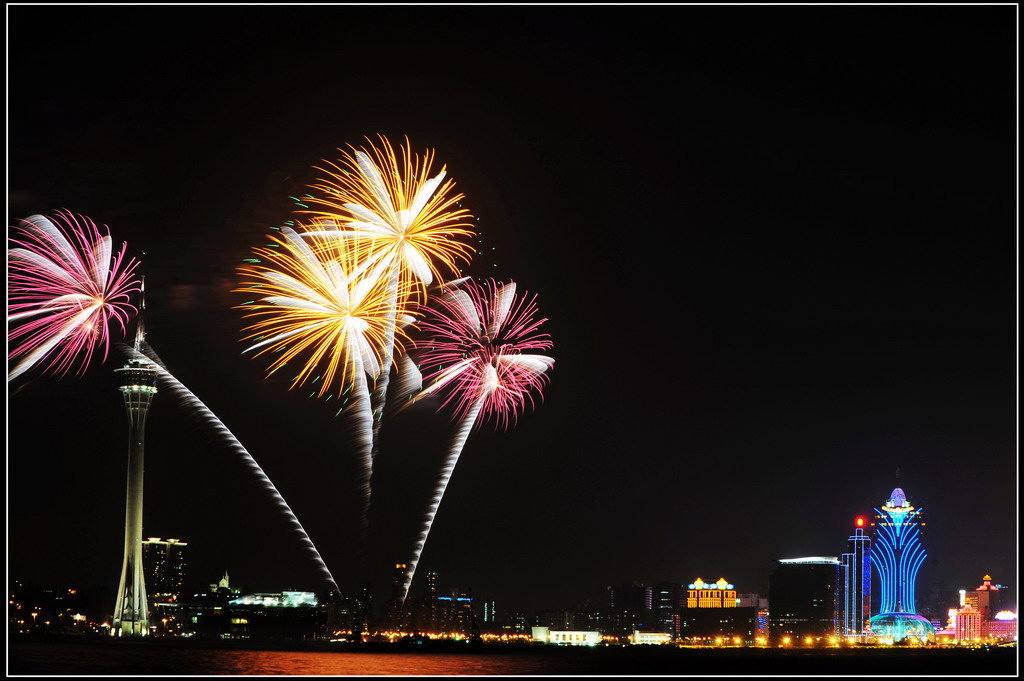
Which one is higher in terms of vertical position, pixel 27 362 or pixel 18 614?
pixel 27 362

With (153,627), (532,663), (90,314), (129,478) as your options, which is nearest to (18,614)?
(153,627)

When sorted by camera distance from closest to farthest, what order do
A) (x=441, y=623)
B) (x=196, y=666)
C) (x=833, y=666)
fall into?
(x=196, y=666) → (x=833, y=666) → (x=441, y=623)

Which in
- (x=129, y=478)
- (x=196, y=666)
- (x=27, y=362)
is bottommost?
(x=196, y=666)

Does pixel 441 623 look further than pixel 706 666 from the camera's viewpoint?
Yes

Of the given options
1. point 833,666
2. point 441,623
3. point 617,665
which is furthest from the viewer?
point 441,623

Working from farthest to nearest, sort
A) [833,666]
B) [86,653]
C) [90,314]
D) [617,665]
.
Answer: [833,666] < [617,665] < [86,653] < [90,314]

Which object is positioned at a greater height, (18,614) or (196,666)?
(196,666)

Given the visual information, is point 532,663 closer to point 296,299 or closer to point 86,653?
point 86,653

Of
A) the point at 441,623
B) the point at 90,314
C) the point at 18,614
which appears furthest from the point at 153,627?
the point at 90,314

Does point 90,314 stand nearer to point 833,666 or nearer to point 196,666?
point 196,666
